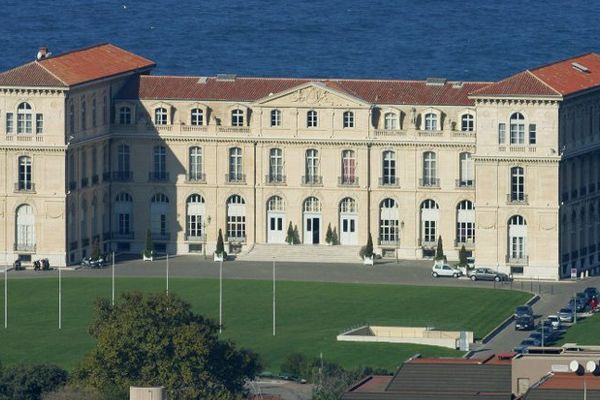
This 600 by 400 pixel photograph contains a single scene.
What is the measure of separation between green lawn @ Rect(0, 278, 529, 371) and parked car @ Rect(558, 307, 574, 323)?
2.82 m

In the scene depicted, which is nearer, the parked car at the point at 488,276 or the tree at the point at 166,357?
the tree at the point at 166,357

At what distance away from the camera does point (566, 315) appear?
185250 mm

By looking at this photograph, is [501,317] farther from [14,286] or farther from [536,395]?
[536,395]

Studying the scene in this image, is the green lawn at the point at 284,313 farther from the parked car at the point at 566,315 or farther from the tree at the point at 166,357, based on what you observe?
the tree at the point at 166,357

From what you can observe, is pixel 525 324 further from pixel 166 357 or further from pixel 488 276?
pixel 166 357

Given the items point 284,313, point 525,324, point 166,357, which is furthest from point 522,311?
point 166,357

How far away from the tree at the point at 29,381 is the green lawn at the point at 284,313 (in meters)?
10.9

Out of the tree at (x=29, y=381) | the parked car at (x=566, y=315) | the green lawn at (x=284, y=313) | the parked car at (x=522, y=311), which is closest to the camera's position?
the tree at (x=29, y=381)

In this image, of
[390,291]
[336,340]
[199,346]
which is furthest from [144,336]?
[390,291]

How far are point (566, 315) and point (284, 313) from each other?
13.3 m

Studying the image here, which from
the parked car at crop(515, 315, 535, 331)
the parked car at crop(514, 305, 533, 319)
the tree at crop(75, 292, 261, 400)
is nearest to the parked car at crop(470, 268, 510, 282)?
the parked car at crop(514, 305, 533, 319)

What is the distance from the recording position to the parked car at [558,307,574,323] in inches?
7274

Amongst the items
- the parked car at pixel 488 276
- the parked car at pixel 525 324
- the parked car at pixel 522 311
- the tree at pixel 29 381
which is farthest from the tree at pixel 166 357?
the parked car at pixel 488 276

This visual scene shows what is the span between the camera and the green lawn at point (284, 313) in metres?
177
